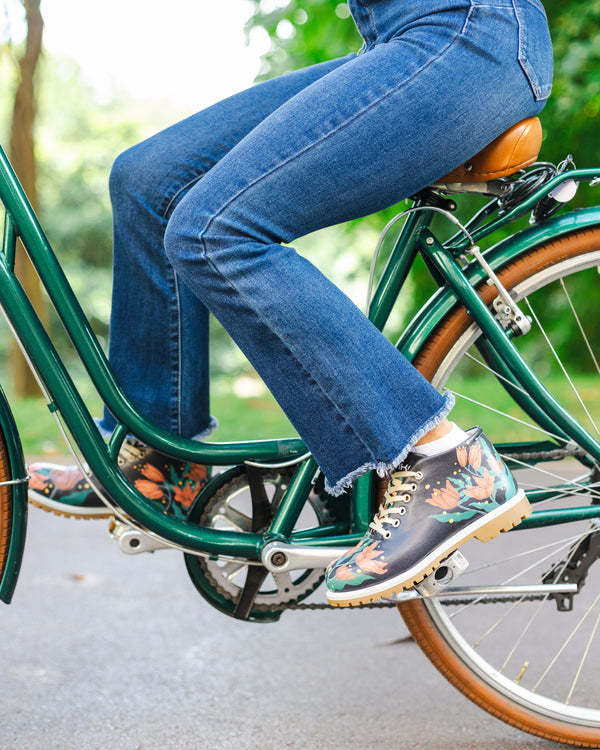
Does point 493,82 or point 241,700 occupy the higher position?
point 493,82

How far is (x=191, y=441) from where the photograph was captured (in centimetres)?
171

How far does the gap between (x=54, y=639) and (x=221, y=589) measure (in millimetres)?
904

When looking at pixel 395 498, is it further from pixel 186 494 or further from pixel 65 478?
pixel 65 478

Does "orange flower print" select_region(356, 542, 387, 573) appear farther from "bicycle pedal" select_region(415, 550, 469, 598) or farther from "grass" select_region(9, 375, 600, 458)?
"grass" select_region(9, 375, 600, 458)

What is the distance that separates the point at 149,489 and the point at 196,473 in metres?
0.11

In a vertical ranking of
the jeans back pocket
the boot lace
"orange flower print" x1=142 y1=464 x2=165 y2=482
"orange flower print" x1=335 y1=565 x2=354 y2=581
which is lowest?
"orange flower print" x1=335 y1=565 x2=354 y2=581

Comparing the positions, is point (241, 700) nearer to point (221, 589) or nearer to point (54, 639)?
point (221, 589)

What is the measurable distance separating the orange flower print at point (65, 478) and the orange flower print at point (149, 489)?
0.55 feet

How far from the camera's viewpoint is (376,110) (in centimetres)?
137

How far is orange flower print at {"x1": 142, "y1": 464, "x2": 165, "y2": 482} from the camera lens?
175 cm

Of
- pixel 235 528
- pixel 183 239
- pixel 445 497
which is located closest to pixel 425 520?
pixel 445 497

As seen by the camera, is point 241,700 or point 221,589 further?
point 241,700

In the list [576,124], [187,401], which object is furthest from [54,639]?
[576,124]

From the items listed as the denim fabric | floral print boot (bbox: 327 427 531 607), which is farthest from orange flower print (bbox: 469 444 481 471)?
the denim fabric
